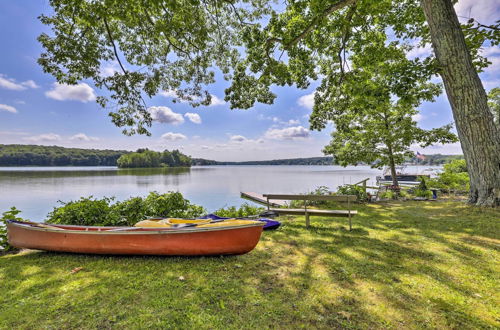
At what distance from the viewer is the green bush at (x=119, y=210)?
603cm

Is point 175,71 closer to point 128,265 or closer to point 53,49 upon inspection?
point 53,49

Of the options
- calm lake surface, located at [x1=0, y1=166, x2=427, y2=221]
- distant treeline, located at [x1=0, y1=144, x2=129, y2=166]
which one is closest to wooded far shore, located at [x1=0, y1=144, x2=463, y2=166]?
distant treeline, located at [x1=0, y1=144, x2=129, y2=166]

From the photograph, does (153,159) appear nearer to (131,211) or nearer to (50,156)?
(50,156)

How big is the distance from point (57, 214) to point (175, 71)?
282 inches

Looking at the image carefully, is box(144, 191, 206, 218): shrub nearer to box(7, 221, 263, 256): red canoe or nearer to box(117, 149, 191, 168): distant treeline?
box(7, 221, 263, 256): red canoe

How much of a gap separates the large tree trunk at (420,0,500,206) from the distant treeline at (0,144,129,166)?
11892 centimetres

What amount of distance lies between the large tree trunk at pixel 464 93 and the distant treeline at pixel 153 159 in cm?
9769

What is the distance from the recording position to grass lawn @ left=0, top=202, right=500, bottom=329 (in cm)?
265

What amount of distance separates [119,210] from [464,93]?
987 centimetres

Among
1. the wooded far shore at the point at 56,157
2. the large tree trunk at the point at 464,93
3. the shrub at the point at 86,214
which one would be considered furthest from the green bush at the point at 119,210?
the wooded far shore at the point at 56,157

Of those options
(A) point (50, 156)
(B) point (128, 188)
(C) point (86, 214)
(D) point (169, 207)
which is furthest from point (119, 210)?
(A) point (50, 156)

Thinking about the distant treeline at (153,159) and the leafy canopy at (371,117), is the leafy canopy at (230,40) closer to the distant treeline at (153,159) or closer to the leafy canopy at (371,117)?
the leafy canopy at (371,117)

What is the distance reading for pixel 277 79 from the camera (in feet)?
35.1

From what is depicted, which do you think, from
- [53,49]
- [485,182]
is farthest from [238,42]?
[485,182]
